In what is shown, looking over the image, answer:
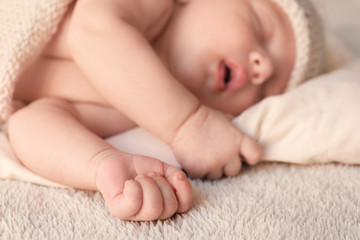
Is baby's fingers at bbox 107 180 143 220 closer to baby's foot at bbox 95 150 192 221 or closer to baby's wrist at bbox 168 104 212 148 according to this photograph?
baby's foot at bbox 95 150 192 221

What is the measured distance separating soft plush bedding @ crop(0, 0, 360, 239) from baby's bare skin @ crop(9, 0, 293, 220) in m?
0.03

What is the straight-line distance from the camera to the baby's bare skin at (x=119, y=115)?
0.73m

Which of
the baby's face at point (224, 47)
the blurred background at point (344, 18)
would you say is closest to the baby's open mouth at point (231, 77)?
the baby's face at point (224, 47)

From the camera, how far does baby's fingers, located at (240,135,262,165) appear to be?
3.03ft

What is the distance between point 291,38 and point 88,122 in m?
0.57

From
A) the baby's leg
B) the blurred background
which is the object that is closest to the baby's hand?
the baby's leg

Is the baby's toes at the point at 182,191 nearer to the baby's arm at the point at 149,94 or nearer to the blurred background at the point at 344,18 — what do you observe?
the baby's arm at the point at 149,94

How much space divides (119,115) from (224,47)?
1.01 feet

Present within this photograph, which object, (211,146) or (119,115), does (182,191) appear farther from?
(119,115)

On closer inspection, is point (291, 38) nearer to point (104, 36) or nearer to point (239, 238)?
point (104, 36)

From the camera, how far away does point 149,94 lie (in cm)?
88

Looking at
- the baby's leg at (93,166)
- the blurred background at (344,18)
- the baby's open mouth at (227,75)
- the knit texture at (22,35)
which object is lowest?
the blurred background at (344,18)

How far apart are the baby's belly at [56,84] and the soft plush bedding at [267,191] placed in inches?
5.7

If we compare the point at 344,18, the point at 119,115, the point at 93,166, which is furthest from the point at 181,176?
the point at 344,18
